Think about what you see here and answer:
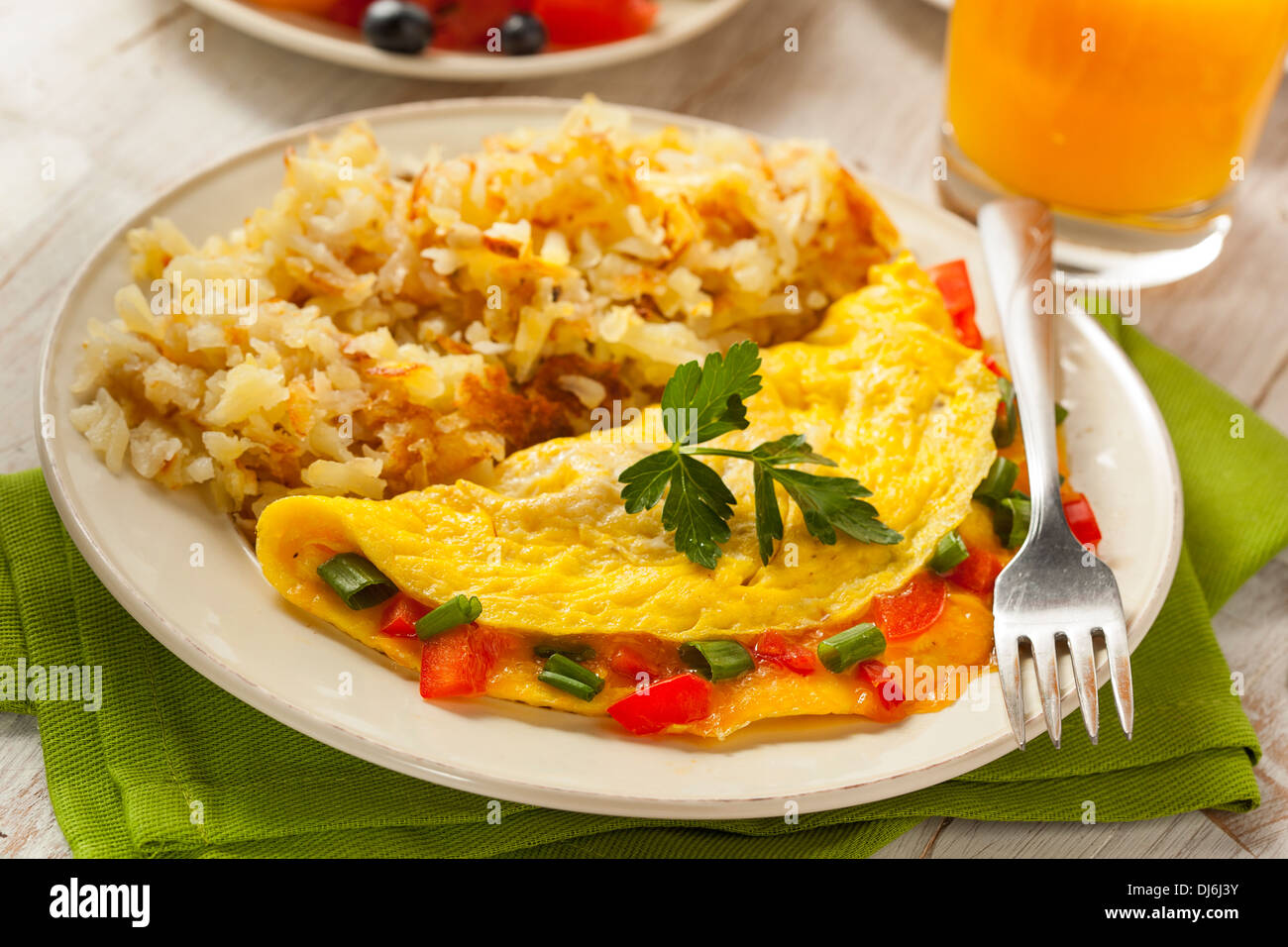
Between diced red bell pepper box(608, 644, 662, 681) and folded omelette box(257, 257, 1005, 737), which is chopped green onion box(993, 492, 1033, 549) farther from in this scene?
diced red bell pepper box(608, 644, 662, 681)

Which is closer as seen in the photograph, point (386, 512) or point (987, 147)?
point (386, 512)

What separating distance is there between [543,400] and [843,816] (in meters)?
1.25

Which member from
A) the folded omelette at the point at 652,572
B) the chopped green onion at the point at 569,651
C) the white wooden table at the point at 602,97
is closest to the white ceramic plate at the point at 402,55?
the white wooden table at the point at 602,97

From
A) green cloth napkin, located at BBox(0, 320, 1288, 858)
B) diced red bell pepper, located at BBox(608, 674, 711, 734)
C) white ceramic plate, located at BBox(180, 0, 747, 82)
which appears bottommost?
green cloth napkin, located at BBox(0, 320, 1288, 858)

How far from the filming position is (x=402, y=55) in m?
4.15

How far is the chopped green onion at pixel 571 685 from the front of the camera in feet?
7.54

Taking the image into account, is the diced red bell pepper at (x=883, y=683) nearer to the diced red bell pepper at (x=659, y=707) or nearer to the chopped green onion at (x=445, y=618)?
the diced red bell pepper at (x=659, y=707)

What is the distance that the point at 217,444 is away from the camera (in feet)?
8.49

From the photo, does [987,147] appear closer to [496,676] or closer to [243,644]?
[496,676]

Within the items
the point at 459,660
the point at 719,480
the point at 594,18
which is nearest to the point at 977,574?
the point at 719,480

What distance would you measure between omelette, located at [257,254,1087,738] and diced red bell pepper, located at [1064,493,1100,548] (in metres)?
0.15

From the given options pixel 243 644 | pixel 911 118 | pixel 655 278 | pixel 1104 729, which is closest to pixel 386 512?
pixel 243 644

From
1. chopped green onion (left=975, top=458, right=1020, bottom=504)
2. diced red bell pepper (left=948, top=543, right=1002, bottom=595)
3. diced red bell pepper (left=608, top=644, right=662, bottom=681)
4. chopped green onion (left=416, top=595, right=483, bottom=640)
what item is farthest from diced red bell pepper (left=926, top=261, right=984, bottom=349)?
chopped green onion (left=416, top=595, right=483, bottom=640)

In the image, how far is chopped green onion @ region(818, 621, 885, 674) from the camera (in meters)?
2.41
